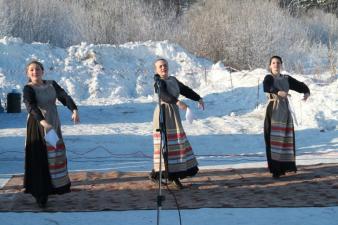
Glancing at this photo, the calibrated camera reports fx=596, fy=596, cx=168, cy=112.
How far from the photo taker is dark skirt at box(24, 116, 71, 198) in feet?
20.2

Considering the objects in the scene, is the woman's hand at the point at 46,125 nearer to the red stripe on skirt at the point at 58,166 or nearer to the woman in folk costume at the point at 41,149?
the woman in folk costume at the point at 41,149

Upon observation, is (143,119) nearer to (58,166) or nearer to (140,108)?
(140,108)

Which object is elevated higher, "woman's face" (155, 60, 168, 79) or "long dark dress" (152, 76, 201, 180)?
"woman's face" (155, 60, 168, 79)

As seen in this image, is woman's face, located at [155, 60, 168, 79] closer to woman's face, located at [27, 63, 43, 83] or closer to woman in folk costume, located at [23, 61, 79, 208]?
woman in folk costume, located at [23, 61, 79, 208]

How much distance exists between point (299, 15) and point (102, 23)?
14544 mm

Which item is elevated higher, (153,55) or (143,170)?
(153,55)

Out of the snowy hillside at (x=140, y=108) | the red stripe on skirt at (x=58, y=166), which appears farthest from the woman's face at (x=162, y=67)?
the snowy hillside at (x=140, y=108)

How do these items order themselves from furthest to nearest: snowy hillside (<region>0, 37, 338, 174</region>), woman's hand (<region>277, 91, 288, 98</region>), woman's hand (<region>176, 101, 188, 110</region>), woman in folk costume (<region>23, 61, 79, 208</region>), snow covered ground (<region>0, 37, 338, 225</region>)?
1. snowy hillside (<region>0, 37, 338, 174</region>)
2. woman's hand (<region>277, 91, 288, 98</region>)
3. woman's hand (<region>176, 101, 188, 110</region>)
4. woman in folk costume (<region>23, 61, 79, 208</region>)
5. snow covered ground (<region>0, 37, 338, 225</region>)

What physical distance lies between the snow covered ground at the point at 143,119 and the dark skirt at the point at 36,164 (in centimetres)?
47

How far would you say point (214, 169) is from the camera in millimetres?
8352

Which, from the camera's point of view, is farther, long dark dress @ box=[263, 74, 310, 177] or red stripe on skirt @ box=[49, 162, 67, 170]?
long dark dress @ box=[263, 74, 310, 177]

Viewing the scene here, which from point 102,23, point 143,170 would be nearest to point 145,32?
point 102,23

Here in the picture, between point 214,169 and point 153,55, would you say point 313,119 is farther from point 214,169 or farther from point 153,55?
point 153,55

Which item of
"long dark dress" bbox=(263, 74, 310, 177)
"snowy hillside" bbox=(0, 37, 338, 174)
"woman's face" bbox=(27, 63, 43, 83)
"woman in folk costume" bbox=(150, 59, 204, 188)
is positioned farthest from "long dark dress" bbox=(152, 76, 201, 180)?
"snowy hillside" bbox=(0, 37, 338, 174)
